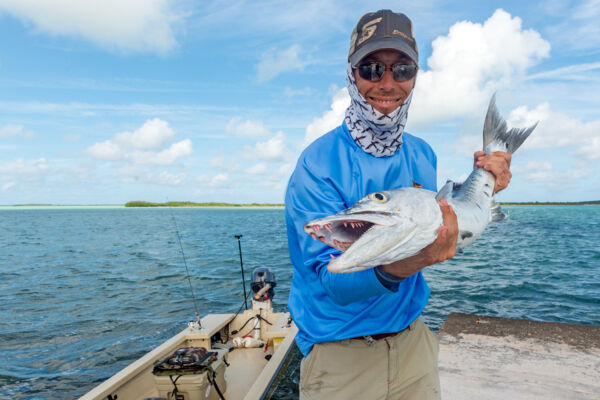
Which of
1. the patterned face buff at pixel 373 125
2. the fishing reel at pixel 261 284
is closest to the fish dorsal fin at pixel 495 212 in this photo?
the patterned face buff at pixel 373 125

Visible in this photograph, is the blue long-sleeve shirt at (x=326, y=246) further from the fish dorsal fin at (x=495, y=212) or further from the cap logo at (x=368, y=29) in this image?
the fish dorsal fin at (x=495, y=212)

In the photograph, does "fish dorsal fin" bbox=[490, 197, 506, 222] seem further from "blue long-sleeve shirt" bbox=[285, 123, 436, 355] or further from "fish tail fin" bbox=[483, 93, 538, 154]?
"blue long-sleeve shirt" bbox=[285, 123, 436, 355]

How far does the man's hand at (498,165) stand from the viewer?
2.94m

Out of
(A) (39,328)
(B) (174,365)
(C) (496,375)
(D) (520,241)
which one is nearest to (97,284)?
(A) (39,328)

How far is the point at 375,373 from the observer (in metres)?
2.44

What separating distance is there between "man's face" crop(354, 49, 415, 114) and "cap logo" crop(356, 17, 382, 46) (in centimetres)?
10

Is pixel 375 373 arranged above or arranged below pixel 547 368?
above

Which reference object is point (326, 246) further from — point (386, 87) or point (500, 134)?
point (500, 134)

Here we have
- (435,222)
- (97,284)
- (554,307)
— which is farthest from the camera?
(97,284)

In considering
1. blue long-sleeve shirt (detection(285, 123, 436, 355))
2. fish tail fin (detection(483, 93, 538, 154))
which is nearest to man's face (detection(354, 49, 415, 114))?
blue long-sleeve shirt (detection(285, 123, 436, 355))

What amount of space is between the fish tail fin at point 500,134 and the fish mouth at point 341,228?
183 cm

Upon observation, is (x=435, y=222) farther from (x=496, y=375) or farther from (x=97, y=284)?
(x=97, y=284)

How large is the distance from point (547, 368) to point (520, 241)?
35477 millimetres

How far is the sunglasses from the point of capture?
7.84 feet
